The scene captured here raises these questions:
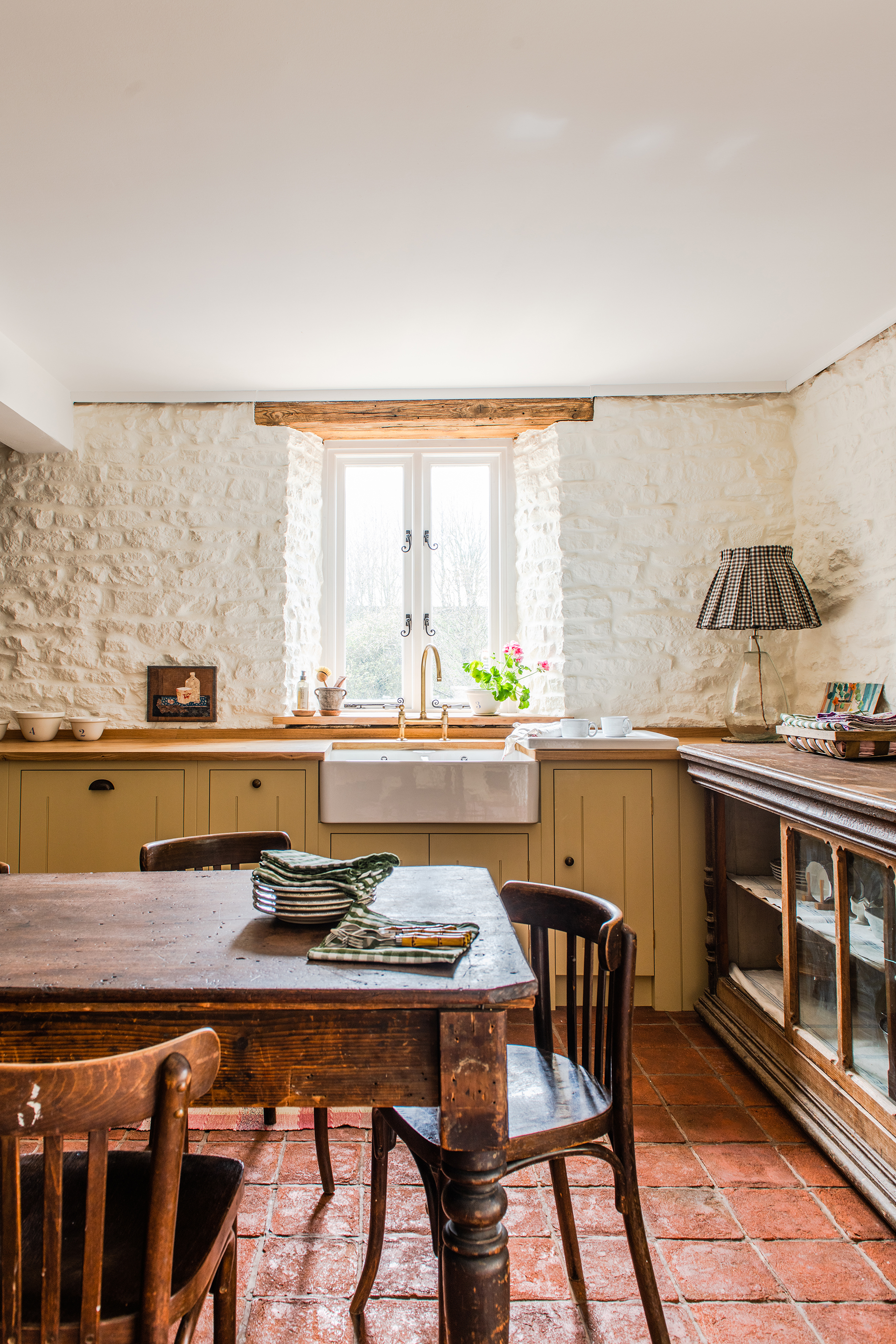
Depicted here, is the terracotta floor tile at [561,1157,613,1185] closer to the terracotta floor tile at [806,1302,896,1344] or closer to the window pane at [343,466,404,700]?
the terracotta floor tile at [806,1302,896,1344]

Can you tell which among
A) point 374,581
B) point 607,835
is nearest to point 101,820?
point 374,581

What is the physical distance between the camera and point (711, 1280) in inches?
63.1

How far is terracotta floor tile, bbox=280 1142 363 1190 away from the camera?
6.40 feet

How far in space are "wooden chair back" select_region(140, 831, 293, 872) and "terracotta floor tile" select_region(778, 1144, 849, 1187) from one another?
1550 mm

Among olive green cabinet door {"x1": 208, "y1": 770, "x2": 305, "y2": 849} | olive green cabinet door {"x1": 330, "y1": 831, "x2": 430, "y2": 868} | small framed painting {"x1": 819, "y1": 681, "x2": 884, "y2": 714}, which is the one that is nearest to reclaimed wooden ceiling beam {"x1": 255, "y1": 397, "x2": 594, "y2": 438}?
small framed painting {"x1": 819, "y1": 681, "x2": 884, "y2": 714}

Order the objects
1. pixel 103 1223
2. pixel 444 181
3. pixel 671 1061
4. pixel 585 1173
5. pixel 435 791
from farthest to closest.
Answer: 1. pixel 435 791
2. pixel 671 1061
3. pixel 444 181
4. pixel 585 1173
5. pixel 103 1223

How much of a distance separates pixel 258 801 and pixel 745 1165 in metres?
2.00

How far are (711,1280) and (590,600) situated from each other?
262 cm

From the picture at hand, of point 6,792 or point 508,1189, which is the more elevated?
point 6,792

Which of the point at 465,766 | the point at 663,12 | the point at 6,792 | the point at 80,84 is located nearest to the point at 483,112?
the point at 663,12

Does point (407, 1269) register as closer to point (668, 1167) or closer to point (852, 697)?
point (668, 1167)

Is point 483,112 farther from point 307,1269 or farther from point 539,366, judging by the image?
point 307,1269

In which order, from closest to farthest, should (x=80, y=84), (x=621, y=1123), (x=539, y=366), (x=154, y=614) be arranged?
(x=621, y=1123) < (x=80, y=84) < (x=539, y=366) < (x=154, y=614)

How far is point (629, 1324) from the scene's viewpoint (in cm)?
150
